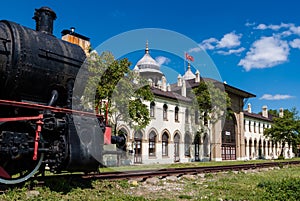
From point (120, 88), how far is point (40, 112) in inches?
501

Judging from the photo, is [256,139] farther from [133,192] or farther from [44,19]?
[44,19]

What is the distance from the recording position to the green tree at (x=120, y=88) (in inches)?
742

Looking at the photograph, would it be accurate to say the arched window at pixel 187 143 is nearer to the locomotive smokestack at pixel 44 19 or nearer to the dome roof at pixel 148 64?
the dome roof at pixel 148 64

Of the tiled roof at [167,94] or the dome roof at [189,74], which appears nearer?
the tiled roof at [167,94]

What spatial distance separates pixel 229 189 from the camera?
9.55m

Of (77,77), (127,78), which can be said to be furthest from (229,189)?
(127,78)

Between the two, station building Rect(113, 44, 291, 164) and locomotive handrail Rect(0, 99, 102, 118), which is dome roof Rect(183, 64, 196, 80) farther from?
locomotive handrail Rect(0, 99, 102, 118)

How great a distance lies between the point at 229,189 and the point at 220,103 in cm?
2514

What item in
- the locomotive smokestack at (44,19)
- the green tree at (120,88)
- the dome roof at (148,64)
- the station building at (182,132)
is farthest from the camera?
the dome roof at (148,64)

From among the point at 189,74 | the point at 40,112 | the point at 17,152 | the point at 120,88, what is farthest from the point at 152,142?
the point at 189,74

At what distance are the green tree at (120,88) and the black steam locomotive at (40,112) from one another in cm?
940

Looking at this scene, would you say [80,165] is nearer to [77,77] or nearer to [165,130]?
[77,77]

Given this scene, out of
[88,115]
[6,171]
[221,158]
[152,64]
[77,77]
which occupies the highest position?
[152,64]

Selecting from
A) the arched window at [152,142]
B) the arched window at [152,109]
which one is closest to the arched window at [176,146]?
the arched window at [152,142]
